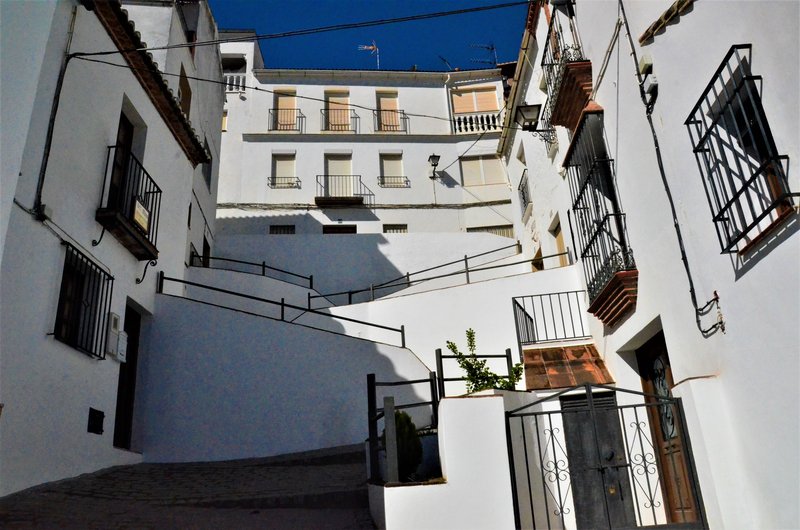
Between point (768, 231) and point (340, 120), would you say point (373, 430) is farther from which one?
point (340, 120)

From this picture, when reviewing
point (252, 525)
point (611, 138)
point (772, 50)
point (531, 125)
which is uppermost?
point (531, 125)

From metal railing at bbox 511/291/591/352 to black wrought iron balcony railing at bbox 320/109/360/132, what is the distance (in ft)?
45.0

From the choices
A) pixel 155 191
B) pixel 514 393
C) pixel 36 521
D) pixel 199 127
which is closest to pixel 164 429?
pixel 155 191

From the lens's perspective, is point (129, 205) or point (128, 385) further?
point (128, 385)


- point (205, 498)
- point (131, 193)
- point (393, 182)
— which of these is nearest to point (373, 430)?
point (205, 498)

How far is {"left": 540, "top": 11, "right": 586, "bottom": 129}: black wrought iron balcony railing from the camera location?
997 cm

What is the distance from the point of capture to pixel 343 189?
23.2m

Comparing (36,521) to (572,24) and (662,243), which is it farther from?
(572,24)

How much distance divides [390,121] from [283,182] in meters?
4.80

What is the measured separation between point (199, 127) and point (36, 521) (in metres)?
11.7

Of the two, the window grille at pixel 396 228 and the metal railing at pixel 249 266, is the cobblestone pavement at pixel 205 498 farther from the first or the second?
the window grille at pixel 396 228

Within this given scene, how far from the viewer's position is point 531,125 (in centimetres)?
1193

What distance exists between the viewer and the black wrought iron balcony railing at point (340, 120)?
24.6 metres

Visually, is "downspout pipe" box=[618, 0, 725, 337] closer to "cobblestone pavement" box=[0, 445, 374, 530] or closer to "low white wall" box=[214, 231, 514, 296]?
"cobblestone pavement" box=[0, 445, 374, 530]
